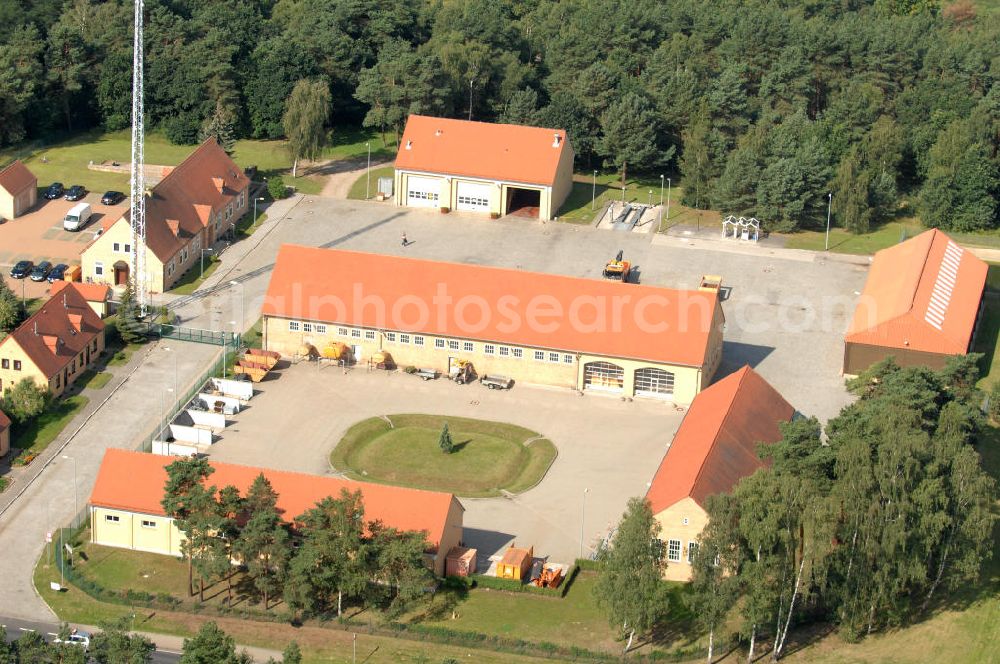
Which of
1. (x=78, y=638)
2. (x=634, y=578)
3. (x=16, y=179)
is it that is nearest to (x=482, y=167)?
(x=16, y=179)

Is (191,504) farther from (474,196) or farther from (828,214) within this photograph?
(828,214)

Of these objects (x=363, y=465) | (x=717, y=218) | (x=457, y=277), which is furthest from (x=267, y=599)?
(x=717, y=218)

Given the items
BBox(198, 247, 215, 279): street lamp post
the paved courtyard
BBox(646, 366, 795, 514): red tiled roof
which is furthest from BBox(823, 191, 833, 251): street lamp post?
BBox(198, 247, 215, 279): street lamp post

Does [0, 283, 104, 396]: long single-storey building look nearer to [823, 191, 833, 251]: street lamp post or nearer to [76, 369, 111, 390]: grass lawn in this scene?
[76, 369, 111, 390]: grass lawn

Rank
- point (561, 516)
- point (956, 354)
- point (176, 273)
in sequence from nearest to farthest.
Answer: point (561, 516), point (956, 354), point (176, 273)

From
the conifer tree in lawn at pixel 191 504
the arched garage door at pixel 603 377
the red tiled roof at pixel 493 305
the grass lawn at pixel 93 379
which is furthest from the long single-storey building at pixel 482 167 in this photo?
the conifer tree in lawn at pixel 191 504

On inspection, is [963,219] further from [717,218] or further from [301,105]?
[301,105]
